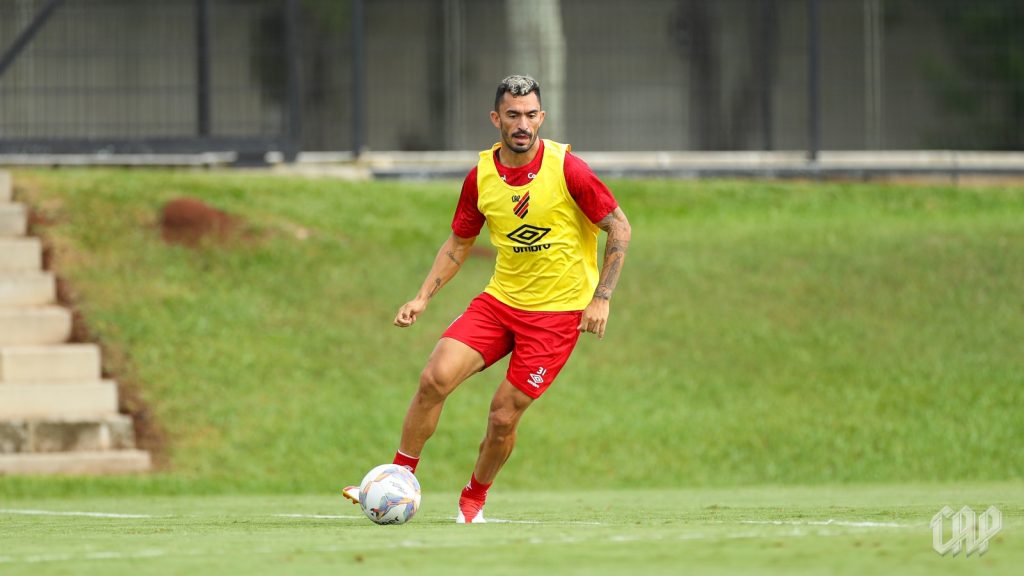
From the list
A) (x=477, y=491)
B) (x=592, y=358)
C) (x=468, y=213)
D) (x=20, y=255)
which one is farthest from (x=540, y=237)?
(x=20, y=255)

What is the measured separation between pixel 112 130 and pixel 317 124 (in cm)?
298

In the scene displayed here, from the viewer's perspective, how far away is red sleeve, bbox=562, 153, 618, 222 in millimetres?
9070

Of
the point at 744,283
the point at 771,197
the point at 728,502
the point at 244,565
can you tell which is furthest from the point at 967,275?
the point at 244,565

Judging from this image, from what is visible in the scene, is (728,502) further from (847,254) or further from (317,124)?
(317,124)

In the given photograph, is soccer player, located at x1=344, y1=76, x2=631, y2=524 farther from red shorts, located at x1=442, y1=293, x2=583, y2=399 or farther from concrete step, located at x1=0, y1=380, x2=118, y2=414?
concrete step, located at x1=0, y1=380, x2=118, y2=414

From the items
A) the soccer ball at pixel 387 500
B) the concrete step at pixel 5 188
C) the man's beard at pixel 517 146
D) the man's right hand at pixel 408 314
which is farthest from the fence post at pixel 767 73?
the soccer ball at pixel 387 500

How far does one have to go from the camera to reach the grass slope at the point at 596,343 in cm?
1534

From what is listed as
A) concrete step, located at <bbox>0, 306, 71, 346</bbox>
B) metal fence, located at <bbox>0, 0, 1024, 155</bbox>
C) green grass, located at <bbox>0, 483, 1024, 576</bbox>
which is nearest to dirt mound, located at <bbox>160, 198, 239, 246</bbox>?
concrete step, located at <bbox>0, 306, 71, 346</bbox>

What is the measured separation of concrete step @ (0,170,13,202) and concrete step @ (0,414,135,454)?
443 centimetres

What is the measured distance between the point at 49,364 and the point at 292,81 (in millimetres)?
7527

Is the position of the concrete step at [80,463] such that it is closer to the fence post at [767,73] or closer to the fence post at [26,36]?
the fence post at [26,36]

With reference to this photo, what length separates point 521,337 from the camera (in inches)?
363

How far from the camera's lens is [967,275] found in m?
19.0

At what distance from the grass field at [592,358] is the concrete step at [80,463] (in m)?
0.31
